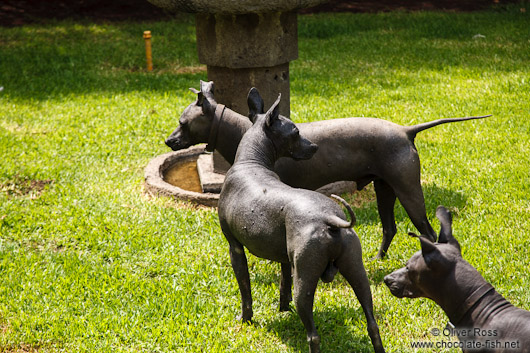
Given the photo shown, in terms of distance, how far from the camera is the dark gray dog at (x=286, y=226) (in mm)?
3727

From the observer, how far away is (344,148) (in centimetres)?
520

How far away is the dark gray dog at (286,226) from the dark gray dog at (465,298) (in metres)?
0.41

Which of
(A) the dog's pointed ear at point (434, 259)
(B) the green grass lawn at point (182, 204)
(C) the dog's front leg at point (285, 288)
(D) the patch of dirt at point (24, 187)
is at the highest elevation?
(A) the dog's pointed ear at point (434, 259)


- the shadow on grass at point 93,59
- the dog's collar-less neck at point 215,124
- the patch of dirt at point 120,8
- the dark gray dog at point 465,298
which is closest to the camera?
the dark gray dog at point 465,298

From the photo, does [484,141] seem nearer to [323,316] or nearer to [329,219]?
[323,316]

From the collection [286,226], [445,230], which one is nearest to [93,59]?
[286,226]

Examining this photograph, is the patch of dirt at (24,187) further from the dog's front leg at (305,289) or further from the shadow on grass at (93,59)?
the dog's front leg at (305,289)

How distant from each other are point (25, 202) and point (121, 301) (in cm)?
242

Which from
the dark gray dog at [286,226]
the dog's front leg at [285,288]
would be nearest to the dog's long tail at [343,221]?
the dark gray dog at [286,226]

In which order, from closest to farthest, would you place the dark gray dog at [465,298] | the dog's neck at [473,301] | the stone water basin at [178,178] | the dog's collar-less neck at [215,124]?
the dark gray dog at [465,298] < the dog's neck at [473,301] < the dog's collar-less neck at [215,124] < the stone water basin at [178,178]

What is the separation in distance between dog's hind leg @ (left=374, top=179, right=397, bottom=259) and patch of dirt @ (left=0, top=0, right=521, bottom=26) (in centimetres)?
1200

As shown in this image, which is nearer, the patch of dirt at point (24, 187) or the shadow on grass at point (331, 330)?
the shadow on grass at point (331, 330)

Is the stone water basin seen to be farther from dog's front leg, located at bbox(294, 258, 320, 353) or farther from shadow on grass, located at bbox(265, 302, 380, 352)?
dog's front leg, located at bbox(294, 258, 320, 353)

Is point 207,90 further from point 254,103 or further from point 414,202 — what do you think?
point 414,202
